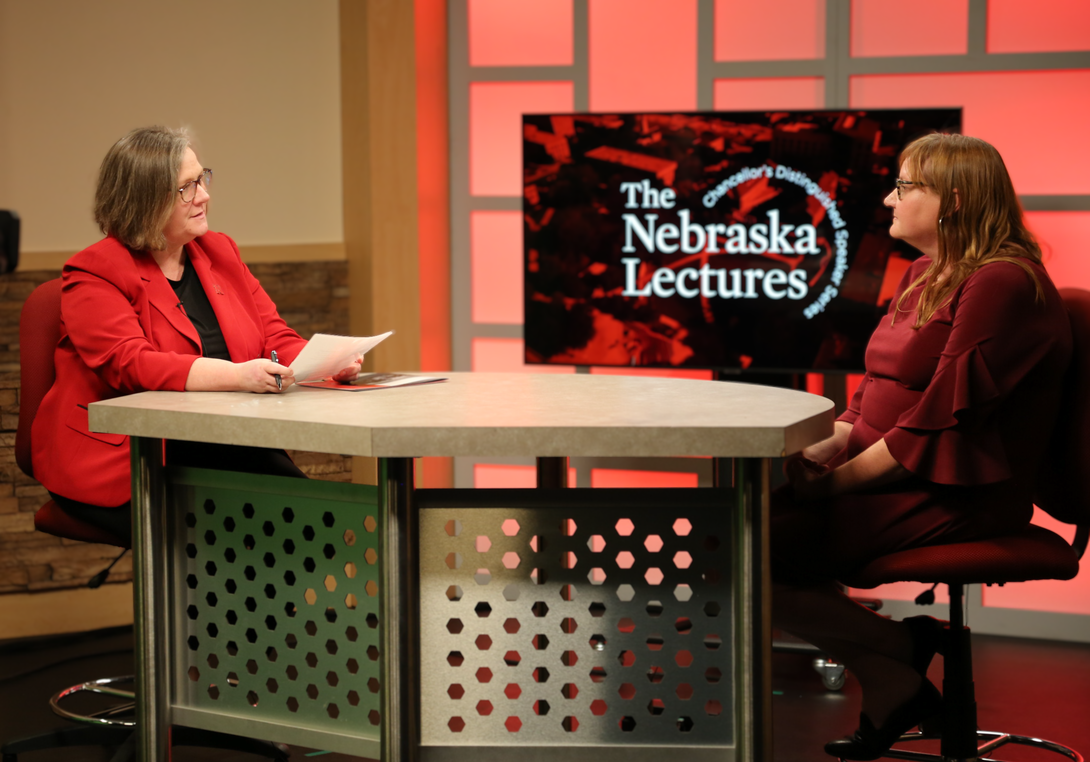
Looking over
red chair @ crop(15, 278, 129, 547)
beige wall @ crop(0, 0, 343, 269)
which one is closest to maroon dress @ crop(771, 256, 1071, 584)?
red chair @ crop(15, 278, 129, 547)

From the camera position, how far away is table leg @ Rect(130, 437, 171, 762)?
2.02m

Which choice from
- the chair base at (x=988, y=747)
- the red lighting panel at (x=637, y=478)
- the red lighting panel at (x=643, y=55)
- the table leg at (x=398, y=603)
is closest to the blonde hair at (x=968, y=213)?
the chair base at (x=988, y=747)

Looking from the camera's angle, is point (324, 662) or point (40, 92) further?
point (40, 92)

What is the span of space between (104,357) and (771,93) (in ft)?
8.30

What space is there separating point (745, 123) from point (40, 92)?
2380 millimetres

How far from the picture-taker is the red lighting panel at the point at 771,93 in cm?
376

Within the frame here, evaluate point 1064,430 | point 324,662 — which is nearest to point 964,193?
point 1064,430

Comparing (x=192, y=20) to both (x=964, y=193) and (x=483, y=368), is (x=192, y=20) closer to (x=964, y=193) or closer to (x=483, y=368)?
(x=483, y=368)

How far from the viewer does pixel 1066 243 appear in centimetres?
357

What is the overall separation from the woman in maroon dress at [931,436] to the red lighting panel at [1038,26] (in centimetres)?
160

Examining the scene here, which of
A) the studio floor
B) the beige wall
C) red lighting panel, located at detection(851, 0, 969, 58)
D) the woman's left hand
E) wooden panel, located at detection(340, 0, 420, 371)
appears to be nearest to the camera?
the woman's left hand

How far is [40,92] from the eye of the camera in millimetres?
3709

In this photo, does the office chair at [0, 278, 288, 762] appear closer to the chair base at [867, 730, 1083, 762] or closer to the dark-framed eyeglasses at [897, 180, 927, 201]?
the chair base at [867, 730, 1083, 762]

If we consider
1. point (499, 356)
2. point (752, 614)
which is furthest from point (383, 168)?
point (752, 614)
